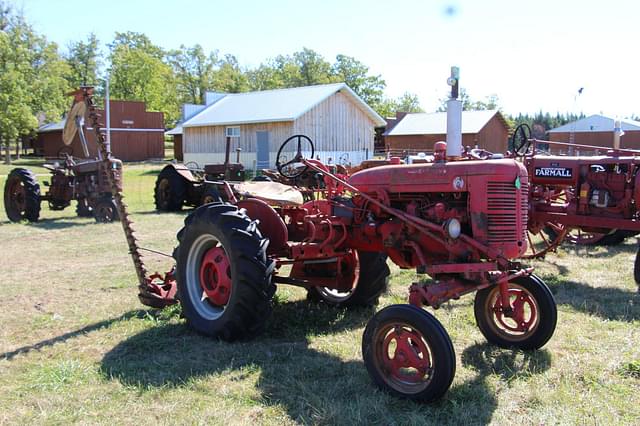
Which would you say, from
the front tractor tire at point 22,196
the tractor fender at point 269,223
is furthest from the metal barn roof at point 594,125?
the tractor fender at point 269,223

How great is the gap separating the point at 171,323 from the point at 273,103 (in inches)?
962

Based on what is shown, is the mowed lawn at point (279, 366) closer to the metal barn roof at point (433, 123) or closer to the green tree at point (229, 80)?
the metal barn roof at point (433, 123)

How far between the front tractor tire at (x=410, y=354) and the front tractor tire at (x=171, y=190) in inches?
437

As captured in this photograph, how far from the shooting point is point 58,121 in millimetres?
40938

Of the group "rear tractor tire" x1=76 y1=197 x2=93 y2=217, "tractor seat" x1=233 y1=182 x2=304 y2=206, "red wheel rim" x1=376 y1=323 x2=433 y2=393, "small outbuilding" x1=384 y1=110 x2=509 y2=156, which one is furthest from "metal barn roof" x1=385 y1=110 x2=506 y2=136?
"red wheel rim" x1=376 y1=323 x2=433 y2=393

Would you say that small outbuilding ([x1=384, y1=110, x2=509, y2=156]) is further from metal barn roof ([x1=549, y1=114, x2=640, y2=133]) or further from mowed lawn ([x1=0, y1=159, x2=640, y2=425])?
mowed lawn ([x1=0, y1=159, x2=640, y2=425])

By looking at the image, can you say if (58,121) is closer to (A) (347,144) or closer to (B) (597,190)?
(A) (347,144)

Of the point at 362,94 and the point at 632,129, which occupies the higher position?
the point at 362,94

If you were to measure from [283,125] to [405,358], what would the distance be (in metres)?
23.2

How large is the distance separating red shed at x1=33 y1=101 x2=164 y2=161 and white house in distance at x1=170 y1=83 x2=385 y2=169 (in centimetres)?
1083

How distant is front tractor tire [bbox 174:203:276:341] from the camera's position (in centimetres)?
450

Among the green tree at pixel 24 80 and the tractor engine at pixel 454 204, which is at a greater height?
the green tree at pixel 24 80

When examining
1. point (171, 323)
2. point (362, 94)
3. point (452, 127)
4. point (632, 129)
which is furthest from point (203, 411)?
point (362, 94)

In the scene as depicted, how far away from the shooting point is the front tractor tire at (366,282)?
5.66m
